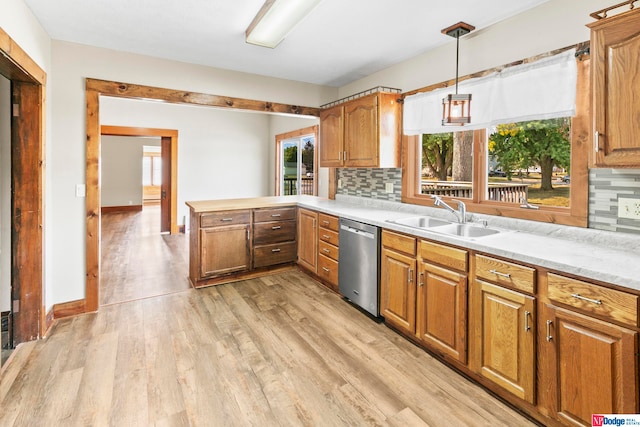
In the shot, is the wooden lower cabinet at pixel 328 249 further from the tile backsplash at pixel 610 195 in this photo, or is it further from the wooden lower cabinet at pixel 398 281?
the tile backsplash at pixel 610 195

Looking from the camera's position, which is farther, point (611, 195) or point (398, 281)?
point (398, 281)

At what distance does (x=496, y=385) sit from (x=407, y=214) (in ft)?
5.45

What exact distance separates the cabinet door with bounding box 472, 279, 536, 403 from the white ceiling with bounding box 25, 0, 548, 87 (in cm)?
193

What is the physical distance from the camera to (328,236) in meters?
3.53

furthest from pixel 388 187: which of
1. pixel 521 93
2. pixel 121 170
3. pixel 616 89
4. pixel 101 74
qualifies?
pixel 121 170

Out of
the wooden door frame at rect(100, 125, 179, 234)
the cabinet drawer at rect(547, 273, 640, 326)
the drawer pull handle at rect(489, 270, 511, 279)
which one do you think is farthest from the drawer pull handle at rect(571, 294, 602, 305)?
the wooden door frame at rect(100, 125, 179, 234)

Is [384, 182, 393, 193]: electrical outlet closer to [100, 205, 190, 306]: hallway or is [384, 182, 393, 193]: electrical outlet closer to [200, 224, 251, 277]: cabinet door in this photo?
[200, 224, 251, 277]: cabinet door

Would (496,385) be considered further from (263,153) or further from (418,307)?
(263,153)

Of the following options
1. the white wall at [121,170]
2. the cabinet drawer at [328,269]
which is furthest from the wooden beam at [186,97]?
the white wall at [121,170]

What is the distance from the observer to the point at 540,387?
5.54 feet

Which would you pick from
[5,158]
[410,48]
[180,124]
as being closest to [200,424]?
[5,158]

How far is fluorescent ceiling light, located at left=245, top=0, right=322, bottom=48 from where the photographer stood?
216cm

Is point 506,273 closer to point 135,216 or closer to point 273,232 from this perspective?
point 273,232

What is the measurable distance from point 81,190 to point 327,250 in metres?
2.37
